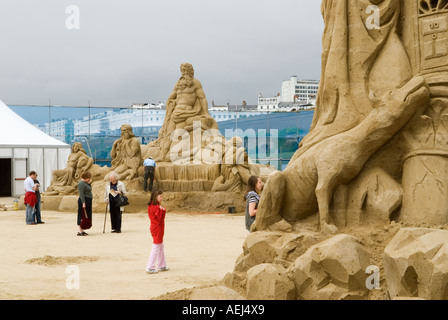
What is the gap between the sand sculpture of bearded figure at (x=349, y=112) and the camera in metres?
6.03

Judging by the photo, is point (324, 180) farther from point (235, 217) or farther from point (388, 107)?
point (235, 217)

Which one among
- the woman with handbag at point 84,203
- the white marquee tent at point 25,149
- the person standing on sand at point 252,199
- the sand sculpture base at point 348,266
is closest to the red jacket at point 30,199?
the woman with handbag at point 84,203

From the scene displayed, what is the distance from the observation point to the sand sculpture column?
570 centimetres

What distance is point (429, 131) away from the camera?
19.4ft

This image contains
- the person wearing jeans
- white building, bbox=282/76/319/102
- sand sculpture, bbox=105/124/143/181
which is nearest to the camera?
the person wearing jeans

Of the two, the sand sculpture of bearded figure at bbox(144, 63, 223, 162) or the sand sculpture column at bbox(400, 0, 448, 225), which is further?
the sand sculpture of bearded figure at bbox(144, 63, 223, 162)

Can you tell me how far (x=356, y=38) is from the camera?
21.2 ft

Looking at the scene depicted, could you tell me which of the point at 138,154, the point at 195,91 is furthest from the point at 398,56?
the point at 195,91

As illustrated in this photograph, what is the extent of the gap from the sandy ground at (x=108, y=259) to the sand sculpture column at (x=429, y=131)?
2.47 m

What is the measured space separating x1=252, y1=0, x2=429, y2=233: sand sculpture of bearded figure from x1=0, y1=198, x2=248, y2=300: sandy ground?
4.68 feet

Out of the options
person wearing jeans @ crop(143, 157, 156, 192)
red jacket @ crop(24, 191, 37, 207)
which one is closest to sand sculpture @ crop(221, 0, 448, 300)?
red jacket @ crop(24, 191, 37, 207)

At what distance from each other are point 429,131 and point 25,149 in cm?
2098

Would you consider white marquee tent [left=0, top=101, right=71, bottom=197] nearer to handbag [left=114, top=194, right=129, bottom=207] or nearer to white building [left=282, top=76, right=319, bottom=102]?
handbag [left=114, top=194, right=129, bottom=207]

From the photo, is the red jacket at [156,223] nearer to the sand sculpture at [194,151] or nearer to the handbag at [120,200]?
the handbag at [120,200]
